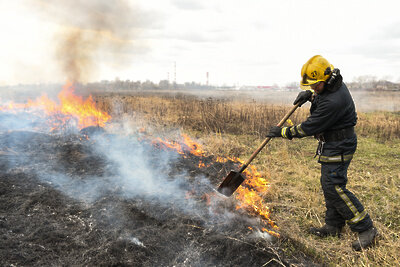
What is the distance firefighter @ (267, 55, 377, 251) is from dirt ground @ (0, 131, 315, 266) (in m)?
0.86

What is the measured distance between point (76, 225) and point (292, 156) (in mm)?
5906

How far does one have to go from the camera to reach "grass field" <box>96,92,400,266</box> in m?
3.04

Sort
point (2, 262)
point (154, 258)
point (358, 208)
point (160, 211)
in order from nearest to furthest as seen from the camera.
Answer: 1. point (2, 262)
2. point (154, 258)
3. point (358, 208)
4. point (160, 211)

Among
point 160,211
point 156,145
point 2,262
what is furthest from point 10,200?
point 156,145

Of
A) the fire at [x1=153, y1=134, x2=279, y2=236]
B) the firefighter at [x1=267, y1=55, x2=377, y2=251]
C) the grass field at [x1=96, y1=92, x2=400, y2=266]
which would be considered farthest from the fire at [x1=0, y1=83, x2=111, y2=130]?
the firefighter at [x1=267, y1=55, x2=377, y2=251]

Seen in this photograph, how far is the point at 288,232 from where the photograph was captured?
11.0 ft

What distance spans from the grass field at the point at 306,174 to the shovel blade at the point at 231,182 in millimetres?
825

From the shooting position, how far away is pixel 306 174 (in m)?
5.71

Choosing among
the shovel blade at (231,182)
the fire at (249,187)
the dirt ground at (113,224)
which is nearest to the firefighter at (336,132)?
the dirt ground at (113,224)

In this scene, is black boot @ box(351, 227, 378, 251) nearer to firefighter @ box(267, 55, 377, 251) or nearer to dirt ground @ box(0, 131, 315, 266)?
firefighter @ box(267, 55, 377, 251)

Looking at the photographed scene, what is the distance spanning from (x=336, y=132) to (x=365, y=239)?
55.3 inches

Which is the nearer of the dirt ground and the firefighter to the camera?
the dirt ground

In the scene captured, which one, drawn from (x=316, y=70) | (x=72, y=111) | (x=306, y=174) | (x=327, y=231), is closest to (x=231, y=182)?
(x=327, y=231)

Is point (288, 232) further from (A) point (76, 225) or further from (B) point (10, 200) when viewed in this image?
(B) point (10, 200)
